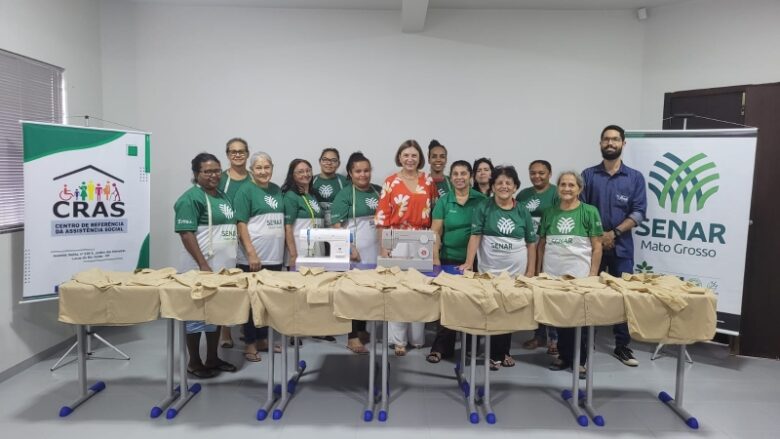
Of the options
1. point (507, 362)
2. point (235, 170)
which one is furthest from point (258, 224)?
point (507, 362)

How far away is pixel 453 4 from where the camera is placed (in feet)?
14.4

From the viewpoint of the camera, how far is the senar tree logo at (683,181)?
3.45 metres

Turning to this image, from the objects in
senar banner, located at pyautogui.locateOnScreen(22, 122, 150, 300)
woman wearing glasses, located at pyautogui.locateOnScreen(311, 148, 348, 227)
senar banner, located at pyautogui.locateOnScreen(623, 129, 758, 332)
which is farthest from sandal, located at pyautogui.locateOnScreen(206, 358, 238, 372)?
senar banner, located at pyautogui.locateOnScreen(623, 129, 758, 332)

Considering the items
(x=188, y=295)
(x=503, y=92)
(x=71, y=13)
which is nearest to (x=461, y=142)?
(x=503, y=92)

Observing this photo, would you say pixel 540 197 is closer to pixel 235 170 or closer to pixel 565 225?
pixel 565 225

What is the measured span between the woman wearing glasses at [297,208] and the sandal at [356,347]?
76 cm

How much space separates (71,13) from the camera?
12.5ft

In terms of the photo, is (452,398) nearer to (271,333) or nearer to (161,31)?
(271,333)

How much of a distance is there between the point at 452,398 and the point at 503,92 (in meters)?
2.99

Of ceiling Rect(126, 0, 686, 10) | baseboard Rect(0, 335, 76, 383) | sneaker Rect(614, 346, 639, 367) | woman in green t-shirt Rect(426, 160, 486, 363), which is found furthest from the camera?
ceiling Rect(126, 0, 686, 10)

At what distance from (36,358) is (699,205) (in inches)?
195

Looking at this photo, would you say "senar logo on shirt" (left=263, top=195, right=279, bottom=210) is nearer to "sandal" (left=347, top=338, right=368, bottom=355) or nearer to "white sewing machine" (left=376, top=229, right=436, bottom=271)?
"white sewing machine" (left=376, top=229, right=436, bottom=271)

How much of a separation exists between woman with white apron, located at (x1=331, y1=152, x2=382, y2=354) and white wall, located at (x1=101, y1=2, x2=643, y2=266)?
0.98 meters

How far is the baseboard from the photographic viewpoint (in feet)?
10.1
